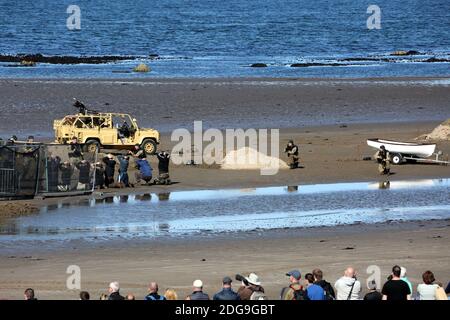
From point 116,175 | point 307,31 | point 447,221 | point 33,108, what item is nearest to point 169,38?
point 307,31

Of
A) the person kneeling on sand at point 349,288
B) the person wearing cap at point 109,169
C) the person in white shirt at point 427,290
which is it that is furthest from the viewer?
the person wearing cap at point 109,169

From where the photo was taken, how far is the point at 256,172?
3572cm

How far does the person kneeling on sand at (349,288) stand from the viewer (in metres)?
17.6

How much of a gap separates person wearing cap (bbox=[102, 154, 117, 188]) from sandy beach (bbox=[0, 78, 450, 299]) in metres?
0.46

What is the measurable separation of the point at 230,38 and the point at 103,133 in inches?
3069

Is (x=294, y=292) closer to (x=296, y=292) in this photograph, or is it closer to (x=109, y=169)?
(x=296, y=292)

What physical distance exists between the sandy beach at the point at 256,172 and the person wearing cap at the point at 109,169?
46cm

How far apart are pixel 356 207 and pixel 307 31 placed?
97340 mm

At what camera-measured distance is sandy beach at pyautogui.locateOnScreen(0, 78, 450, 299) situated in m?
22.1

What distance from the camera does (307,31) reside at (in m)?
126

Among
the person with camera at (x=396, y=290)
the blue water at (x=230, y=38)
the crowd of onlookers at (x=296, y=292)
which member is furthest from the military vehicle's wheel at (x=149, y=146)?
the blue water at (x=230, y=38)

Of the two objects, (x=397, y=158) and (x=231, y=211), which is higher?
(x=397, y=158)

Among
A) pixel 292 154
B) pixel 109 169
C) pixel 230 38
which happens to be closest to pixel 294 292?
pixel 109 169

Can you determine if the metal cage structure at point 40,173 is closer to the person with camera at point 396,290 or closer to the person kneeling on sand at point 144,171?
the person kneeling on sand at point 144,171
